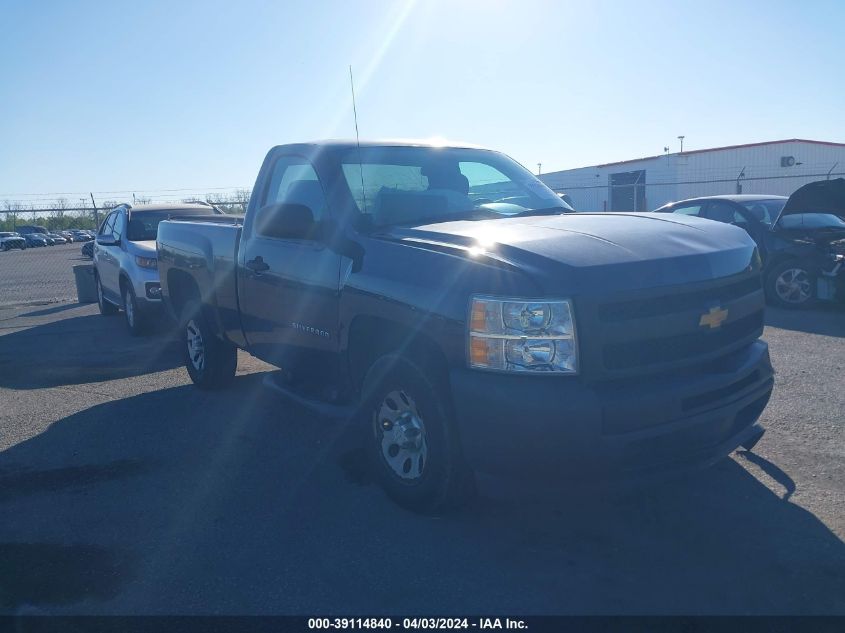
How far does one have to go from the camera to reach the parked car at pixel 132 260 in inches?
393

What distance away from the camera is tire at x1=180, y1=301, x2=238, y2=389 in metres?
6.69

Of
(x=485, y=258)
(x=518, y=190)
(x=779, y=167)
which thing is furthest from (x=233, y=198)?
(x=485, y=258)

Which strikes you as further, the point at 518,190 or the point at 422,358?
the point at 518,190

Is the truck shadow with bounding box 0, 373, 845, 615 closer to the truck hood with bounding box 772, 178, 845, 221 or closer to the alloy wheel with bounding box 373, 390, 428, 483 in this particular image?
the alloy wheel with bounding box 373, 390, 428, 483

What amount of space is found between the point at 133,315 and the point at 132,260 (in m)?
0.76

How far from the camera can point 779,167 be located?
3120 cm

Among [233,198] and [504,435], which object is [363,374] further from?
[233,198]

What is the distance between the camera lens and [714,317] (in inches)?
143

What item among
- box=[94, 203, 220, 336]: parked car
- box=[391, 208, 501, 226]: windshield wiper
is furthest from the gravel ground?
box=[391, 208, 501, 226]: windshield wiper

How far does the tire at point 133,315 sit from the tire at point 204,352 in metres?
3.28

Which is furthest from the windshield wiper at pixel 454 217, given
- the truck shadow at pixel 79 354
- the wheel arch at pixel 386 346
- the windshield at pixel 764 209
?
the windshield at pixel 764 209

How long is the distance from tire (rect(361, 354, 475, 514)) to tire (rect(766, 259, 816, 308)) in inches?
309

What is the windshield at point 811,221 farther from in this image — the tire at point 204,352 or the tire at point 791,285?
the tire at point 204,352

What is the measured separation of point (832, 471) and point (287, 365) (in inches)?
140
